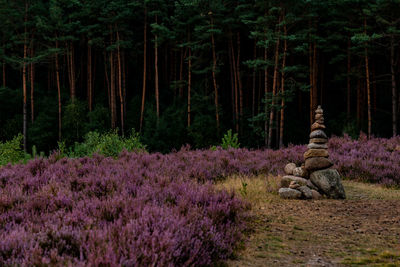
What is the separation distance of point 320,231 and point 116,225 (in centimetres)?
314

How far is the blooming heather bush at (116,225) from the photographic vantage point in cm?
283

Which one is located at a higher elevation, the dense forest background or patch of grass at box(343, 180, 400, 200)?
the dense forest background

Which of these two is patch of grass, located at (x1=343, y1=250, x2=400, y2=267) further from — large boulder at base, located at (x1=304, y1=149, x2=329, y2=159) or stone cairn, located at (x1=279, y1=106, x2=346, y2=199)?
large boulder at base, located at (x1=304, y1=149, x2=329, y2=159)

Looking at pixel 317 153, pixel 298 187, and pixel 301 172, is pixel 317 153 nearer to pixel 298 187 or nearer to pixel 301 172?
pixel 301 172

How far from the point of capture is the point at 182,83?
3194cm

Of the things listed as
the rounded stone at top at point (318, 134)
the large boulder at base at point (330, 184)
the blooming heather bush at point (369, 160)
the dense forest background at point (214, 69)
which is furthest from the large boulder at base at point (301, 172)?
the dense forest background at point (214, 69)

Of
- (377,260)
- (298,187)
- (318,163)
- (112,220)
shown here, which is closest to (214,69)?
(318,163)

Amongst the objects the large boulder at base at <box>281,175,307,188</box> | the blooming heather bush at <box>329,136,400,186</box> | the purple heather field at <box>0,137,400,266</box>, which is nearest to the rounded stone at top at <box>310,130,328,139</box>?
the large boulder at base at <box>281,175,307,188</box>

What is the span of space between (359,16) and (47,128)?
31.5 meters

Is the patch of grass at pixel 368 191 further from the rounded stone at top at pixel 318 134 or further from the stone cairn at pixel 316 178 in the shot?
the rounded stone at top at pixel 318 134

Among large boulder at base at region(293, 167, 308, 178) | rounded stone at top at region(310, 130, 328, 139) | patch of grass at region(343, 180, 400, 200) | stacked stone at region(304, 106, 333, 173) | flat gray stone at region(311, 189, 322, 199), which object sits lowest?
patch of grass at region(343, 180, 400, 200)

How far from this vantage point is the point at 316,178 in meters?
7.26

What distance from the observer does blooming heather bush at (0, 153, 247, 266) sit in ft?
9.29

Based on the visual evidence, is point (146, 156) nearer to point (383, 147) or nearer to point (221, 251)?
point (221, 251)
